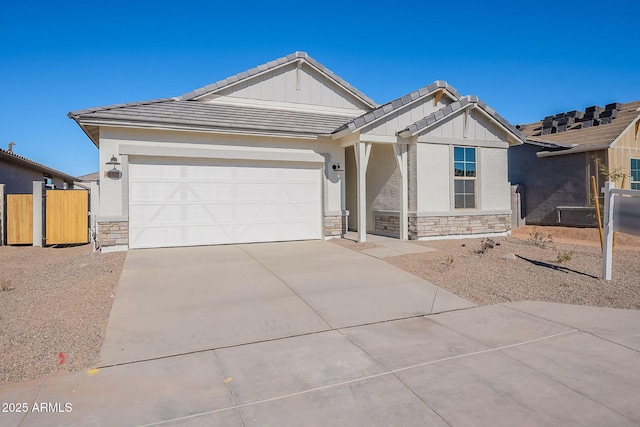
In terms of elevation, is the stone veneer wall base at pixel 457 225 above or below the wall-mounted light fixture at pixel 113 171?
below

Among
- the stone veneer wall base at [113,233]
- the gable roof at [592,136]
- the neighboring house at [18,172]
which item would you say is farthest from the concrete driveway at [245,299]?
the gable roof at [592,136]

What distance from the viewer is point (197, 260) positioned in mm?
8914

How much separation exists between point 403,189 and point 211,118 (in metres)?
6.00

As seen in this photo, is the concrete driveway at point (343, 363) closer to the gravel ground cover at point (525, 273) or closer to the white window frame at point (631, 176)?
the gravel ground cover at point (525, 273)

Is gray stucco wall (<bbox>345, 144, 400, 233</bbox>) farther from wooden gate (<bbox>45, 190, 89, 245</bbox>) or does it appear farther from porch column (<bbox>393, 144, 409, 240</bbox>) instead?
wooden gate (<bbox>45, 190, 89, 245</bbox>)

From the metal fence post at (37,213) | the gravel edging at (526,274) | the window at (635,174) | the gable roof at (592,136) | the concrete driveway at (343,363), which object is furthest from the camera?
the window at (635,174)

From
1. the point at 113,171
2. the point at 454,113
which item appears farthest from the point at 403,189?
the point at 113,171

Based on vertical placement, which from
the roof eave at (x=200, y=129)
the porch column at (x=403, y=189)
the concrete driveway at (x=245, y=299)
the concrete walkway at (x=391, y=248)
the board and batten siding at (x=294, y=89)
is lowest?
the concrete driveway at (x=245, y=299)

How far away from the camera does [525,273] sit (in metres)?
7.65

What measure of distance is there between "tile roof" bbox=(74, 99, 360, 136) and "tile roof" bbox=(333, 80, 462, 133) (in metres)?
1.33

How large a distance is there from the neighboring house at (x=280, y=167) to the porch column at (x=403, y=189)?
1.5 inches

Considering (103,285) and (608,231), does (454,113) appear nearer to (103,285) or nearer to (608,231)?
(608,231)

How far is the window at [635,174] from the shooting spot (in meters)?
16.1

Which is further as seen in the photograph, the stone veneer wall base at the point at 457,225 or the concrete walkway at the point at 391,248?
the stone veneer wall base at the point at 457,225
